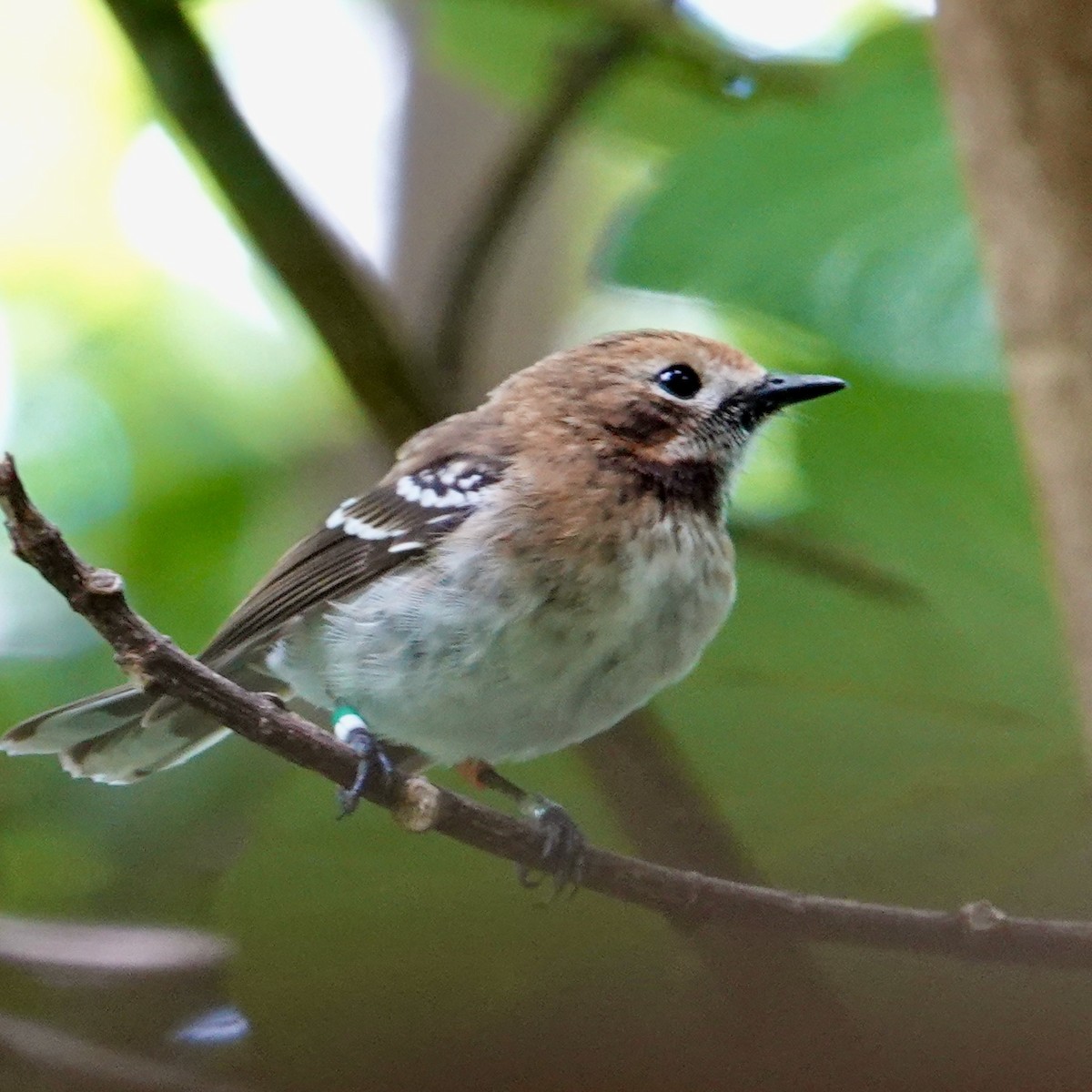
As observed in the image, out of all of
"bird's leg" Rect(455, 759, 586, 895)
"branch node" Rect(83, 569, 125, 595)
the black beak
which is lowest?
"bird's leg" Rect(455, 759, 586, 895)

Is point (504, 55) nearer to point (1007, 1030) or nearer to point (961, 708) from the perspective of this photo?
point (961, 708)

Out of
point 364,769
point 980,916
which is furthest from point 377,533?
point 980,916

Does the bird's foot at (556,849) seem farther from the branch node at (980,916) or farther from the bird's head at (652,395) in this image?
the bird's head at (652,395)

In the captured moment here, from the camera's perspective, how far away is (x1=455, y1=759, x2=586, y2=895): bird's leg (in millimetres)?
696

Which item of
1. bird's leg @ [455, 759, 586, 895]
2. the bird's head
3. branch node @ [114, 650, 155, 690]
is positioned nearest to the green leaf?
the bird's head

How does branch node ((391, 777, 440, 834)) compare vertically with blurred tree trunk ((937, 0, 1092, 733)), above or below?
below

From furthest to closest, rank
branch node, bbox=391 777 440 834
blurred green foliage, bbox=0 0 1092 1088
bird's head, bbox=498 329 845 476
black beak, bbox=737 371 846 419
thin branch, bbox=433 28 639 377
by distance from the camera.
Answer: thin branch, bbox=433 28 639 377, bird's head, bbox=498 329 845 476, black beak, bbox=737 371 846 419, branch node, bbox=391 777 440 834, blurred green foliage, bbox=0 0 1092 1088

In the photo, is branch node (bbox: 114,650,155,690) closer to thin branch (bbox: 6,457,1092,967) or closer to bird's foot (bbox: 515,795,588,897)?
thin branch (bbox: 6,457,1092,967)

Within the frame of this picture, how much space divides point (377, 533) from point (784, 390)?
454mm

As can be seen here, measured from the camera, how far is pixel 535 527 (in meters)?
1.28

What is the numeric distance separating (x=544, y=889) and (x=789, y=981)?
14cm

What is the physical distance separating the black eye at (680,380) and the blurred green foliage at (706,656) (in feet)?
0.25

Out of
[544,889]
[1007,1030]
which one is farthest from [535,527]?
[1007,1030]

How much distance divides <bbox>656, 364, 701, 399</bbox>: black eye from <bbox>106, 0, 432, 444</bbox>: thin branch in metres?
0.25
